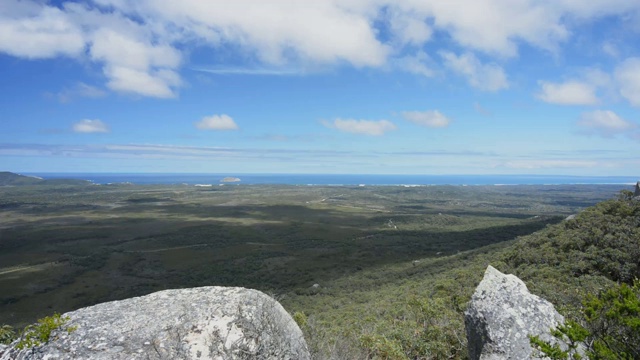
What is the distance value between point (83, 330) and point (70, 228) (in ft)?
349

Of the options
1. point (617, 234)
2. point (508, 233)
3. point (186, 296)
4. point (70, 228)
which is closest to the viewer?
point (186, 296)

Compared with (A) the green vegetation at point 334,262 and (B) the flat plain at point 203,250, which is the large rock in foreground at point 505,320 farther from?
(B) the flat plain at point 203,250

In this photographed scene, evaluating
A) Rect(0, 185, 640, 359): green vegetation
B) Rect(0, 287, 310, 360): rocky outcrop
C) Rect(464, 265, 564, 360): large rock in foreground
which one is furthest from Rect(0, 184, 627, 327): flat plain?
Rect(0, 287, 310, 360): rocky outcrop

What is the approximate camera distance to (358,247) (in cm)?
6931

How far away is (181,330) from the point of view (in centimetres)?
517

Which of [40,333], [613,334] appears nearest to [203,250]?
[40,333]

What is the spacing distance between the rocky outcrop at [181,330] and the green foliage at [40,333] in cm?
8

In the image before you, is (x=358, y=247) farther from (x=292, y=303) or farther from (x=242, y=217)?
(x=242, y=217)

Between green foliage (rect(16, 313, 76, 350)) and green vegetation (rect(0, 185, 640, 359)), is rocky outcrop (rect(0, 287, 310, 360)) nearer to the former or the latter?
green foliage (rect(16, 313, 76, 350))

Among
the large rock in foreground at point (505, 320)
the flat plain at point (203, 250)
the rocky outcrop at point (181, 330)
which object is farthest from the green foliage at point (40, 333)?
the flat plain at point (203, 250)

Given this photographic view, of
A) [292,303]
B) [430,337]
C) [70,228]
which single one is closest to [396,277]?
[292,303]

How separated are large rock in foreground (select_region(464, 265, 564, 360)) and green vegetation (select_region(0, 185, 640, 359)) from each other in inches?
61.2

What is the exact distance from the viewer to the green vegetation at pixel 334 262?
13883 millimetres

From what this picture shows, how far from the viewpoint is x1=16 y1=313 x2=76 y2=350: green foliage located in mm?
4777
